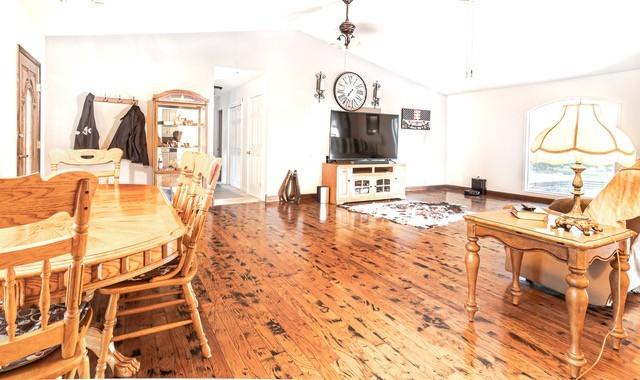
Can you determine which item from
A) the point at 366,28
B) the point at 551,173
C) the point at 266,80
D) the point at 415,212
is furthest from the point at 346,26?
the point at 551,173

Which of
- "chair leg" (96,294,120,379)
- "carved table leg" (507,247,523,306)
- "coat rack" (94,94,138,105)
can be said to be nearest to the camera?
"chair leg" (96,294,120,379)

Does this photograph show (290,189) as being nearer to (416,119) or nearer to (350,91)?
(350,91)

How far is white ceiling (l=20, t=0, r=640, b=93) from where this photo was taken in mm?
4375

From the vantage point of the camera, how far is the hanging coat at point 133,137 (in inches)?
209

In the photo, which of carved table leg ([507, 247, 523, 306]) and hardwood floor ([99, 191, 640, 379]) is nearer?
hardwood floor ([99, 191, 640, 379])

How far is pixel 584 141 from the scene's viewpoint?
187 cm

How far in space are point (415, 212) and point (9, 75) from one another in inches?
201

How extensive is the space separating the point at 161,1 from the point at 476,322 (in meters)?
4.34

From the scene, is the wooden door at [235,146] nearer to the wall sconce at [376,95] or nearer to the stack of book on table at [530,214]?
the wall sconce at [376,95]

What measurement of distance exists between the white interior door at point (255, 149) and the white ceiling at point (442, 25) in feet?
5.01

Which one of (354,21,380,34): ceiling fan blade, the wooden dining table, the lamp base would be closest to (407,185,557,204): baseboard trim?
(354,21,380,34): ceiling fan blade

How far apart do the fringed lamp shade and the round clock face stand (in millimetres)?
5503

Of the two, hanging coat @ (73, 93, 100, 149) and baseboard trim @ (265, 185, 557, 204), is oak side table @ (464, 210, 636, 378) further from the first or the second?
hanging coat @ (73, 93, 100, 149)

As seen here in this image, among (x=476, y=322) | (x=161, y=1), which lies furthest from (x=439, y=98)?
(x=476, y=322)
